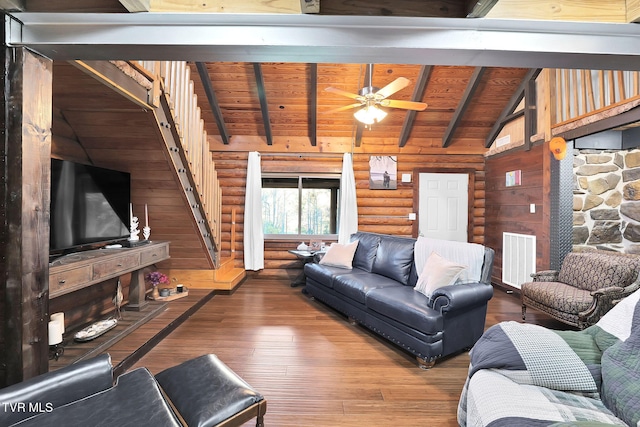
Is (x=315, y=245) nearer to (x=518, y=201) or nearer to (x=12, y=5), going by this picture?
(x=518, y=201)

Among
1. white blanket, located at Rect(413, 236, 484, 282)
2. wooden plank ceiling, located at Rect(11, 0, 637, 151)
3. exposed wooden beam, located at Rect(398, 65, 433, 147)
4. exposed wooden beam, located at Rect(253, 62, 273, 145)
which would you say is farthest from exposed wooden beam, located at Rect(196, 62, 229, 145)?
white blanket, located at Rect(413, 236, 484, 282)

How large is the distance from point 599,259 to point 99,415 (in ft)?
14.1

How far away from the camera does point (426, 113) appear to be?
5055 millimetres

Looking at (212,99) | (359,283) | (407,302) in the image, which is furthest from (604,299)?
(212,99)

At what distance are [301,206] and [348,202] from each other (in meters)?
0.92

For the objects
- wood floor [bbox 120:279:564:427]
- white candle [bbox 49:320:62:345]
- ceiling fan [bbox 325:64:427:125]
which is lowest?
wood floor [bbox 120:279:564:427]

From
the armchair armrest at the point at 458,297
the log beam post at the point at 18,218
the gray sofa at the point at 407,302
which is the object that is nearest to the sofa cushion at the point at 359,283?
the gray sofa at the point at 407,302

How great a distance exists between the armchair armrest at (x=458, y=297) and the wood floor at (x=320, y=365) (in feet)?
1.65

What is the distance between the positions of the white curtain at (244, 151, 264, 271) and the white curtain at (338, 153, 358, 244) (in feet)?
4.82

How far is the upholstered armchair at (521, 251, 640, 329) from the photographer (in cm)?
280

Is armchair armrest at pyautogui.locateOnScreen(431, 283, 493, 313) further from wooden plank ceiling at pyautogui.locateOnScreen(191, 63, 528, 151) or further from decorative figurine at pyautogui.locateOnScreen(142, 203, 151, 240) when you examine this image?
decorative figurine at pyautogui.locateOnScreen(142, 203, 151, 240)

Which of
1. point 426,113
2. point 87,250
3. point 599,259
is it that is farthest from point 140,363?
point 426,113

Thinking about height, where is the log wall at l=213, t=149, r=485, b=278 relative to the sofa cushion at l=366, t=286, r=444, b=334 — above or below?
above

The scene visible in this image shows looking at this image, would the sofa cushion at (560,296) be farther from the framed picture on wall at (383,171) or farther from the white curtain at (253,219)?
the white curtain at (253,219)
